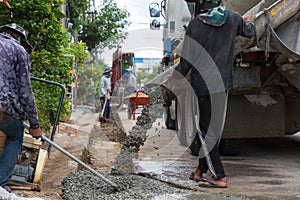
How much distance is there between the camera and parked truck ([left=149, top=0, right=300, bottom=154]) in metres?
4.65

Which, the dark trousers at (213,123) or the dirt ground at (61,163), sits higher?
the dark trousers at (213,123)

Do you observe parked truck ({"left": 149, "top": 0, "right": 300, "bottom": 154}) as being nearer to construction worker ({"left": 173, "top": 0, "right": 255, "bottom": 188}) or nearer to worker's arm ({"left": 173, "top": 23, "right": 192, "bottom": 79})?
construction worker ({"left": 173, "top": 0, "right": 255, "bottom": 188})

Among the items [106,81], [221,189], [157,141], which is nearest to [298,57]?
Answer: [221,189]

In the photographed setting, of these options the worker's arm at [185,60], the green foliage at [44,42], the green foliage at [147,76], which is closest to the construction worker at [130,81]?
the green foliage at [147,76]

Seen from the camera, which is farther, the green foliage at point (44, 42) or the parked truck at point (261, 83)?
the green foliage at point (44, 42)

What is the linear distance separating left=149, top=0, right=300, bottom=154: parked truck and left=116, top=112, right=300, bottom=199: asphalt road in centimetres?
33

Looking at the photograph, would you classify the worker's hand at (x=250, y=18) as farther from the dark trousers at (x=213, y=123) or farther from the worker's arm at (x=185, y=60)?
the dark trousers at (x=213, y=123)

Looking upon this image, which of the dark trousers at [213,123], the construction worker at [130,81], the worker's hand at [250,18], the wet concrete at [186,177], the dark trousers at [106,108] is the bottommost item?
the dark trousers at [106,108]

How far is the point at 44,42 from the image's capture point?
6.05 metres

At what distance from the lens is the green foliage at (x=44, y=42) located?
560cm

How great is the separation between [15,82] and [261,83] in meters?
3.31

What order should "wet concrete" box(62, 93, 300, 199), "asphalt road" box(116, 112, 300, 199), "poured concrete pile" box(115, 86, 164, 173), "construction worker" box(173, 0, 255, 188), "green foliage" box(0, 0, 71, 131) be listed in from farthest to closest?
1. "poured concrete pile" box(115, 86, 164, 173)
2. "green foliage" box(0, 0, 71, 131)
3. "construction worker" box(173, 0, 255, 188)
4. "asphalt road" box(116, 112, 300, 199)
5. "wet concrete" box(62, 93, 300, 199)

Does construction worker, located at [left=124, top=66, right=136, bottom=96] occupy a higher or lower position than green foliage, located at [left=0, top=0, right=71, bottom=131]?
lower

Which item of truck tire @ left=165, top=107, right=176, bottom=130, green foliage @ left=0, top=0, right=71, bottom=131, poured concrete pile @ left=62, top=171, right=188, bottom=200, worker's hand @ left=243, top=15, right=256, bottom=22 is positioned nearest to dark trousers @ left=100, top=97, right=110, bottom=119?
truck tire @ left=165, top=107, right=176, bottom=130
